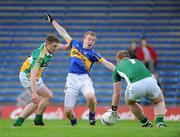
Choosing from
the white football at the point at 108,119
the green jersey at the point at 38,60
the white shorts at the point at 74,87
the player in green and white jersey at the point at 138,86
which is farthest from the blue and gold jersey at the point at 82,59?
the player in green and white jersey at the point at 138,86

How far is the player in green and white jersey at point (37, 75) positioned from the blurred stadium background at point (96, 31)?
9.33 meters

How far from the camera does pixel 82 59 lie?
15.6 metres

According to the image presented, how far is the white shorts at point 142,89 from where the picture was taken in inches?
526

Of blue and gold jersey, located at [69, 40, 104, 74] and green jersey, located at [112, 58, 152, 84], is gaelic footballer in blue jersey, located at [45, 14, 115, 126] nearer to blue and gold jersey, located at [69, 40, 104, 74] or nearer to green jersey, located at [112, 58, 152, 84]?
blue and gold jersey, located at [69, 40, 104, 74]

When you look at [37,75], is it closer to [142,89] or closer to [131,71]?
[131,71]

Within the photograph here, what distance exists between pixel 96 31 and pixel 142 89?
46.9 feet

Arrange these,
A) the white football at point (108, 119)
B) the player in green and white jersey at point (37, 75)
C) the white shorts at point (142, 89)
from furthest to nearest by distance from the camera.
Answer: the player in green and white jersey at point (37, 75), the white football at point (108, 119), the white shorts at point (142, 89)

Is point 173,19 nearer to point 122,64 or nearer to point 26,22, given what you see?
point 26,22

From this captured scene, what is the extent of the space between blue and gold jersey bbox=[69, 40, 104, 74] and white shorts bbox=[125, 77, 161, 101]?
Answer: 7.51ft

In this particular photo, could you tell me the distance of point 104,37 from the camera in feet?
89.5

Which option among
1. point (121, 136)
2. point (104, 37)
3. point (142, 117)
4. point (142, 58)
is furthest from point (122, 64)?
point (104, 37)

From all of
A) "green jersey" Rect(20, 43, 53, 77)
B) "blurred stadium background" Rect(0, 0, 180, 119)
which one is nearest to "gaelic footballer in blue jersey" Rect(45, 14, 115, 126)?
"green jersey" Rect(20, 43, 53, 77)

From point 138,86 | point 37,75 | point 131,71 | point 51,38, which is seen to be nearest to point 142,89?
point 138,86

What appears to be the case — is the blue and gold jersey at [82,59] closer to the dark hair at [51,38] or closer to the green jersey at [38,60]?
the green jersey at [38,60]
